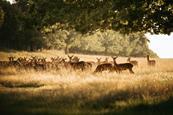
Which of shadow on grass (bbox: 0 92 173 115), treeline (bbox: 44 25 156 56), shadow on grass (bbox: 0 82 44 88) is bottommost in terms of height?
shadow on grass (bbox: 0 82 44 88)

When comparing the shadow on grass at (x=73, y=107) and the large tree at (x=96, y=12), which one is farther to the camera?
the large tree at (x=96, y=12)

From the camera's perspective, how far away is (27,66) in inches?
1133

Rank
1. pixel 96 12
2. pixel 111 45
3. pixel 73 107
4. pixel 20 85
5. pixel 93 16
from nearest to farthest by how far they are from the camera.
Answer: pixel 73 107, pixel 96 12, pixel 93 16, pixel 20 85, pixel 111 45

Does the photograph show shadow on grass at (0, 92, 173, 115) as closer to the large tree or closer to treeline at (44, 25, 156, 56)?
the large tree

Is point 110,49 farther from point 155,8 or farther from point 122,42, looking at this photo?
point 155,8

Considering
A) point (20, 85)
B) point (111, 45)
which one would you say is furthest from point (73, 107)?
point (111, 45)

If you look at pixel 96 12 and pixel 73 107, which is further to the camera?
pixel 96 12

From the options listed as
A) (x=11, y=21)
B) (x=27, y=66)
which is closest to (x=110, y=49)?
(x=11, y=21)

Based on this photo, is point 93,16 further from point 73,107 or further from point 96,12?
point 73,107

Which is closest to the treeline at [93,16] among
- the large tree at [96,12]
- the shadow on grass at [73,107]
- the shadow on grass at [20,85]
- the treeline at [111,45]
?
the large tree at [96,12]

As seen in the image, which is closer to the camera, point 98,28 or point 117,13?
point 117,13

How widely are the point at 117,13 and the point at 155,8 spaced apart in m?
1.81

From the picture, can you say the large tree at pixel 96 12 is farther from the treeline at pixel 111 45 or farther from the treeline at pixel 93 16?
the treeline at pixel 111 45

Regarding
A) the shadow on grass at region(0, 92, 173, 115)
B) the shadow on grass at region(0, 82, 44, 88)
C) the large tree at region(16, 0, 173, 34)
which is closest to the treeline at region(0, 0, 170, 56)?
the large tree at region(16, 0, 173, 34)
